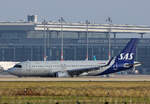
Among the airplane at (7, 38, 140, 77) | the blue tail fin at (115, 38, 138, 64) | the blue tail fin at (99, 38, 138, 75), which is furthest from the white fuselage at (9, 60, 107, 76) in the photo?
the blue tail fin at (115, 38, 138, 64)

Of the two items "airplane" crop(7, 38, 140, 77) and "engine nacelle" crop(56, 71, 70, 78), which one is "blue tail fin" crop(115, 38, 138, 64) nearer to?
"airplane" crop(7, 38, 140, 77)

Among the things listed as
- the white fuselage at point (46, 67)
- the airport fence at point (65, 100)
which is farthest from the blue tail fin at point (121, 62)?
the airport fence at point (65, 100)

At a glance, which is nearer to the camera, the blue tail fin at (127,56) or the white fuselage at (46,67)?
the white fuselage at (46,67)

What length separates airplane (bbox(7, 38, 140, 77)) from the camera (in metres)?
118

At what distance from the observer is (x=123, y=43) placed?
648 feet

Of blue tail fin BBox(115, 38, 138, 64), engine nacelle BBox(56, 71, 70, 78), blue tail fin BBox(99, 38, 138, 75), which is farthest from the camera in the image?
blue tail fin BBox(115, 38, 138, 64)

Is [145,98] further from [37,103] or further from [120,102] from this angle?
[37,103]

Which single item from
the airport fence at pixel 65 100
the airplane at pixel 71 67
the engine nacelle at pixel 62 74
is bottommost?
the airport fence at pixel 65 100

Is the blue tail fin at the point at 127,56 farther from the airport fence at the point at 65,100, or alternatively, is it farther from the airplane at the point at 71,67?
the airport fence at the point at 65,100

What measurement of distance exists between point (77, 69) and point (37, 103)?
63.6 meters

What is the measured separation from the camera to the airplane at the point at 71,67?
388ft

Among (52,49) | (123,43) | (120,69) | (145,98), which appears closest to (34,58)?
(52,49)

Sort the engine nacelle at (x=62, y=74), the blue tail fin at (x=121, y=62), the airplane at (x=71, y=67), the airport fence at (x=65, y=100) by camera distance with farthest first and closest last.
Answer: the blue tail fin at (x=121, y=62) → the engine nacelle at (x=62, y=74) → the airplane at (x=71, y=67) → the airport fence at (x=65, y=100)

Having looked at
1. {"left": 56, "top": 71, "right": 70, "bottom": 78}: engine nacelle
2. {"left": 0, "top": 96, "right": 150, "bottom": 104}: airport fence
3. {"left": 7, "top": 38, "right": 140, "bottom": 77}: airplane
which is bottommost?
{"left": 0, "top": 96, "right": 150, "bottom": 104}: airport fence
